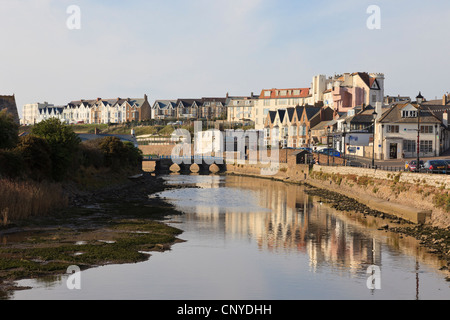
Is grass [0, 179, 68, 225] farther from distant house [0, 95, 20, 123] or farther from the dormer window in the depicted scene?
the dormer window

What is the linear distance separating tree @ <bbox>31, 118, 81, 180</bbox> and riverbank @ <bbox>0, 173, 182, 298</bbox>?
279 centimetres

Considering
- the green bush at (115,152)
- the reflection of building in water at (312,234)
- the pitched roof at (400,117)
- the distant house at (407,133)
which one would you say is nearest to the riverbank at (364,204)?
the reflection of building in water at (312,234)

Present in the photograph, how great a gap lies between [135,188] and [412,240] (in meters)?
48.3

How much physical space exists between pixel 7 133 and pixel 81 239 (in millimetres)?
20029

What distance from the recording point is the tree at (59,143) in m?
54.6

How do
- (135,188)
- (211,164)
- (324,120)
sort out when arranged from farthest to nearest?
(211,164)
(324,120)
(135,188)

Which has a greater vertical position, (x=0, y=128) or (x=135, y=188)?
(x=0, y=128)

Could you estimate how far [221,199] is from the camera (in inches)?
2520

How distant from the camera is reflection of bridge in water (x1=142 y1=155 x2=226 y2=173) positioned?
438 ft

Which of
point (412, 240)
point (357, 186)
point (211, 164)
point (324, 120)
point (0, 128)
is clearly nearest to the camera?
point (412, 240)

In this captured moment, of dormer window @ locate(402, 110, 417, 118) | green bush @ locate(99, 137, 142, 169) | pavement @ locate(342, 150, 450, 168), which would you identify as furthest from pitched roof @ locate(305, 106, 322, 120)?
green bush @ locate(99, 137, 142, 169)

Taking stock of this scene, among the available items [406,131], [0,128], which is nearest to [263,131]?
[406,131]

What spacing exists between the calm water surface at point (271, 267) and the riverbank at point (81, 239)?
51.7 inches
